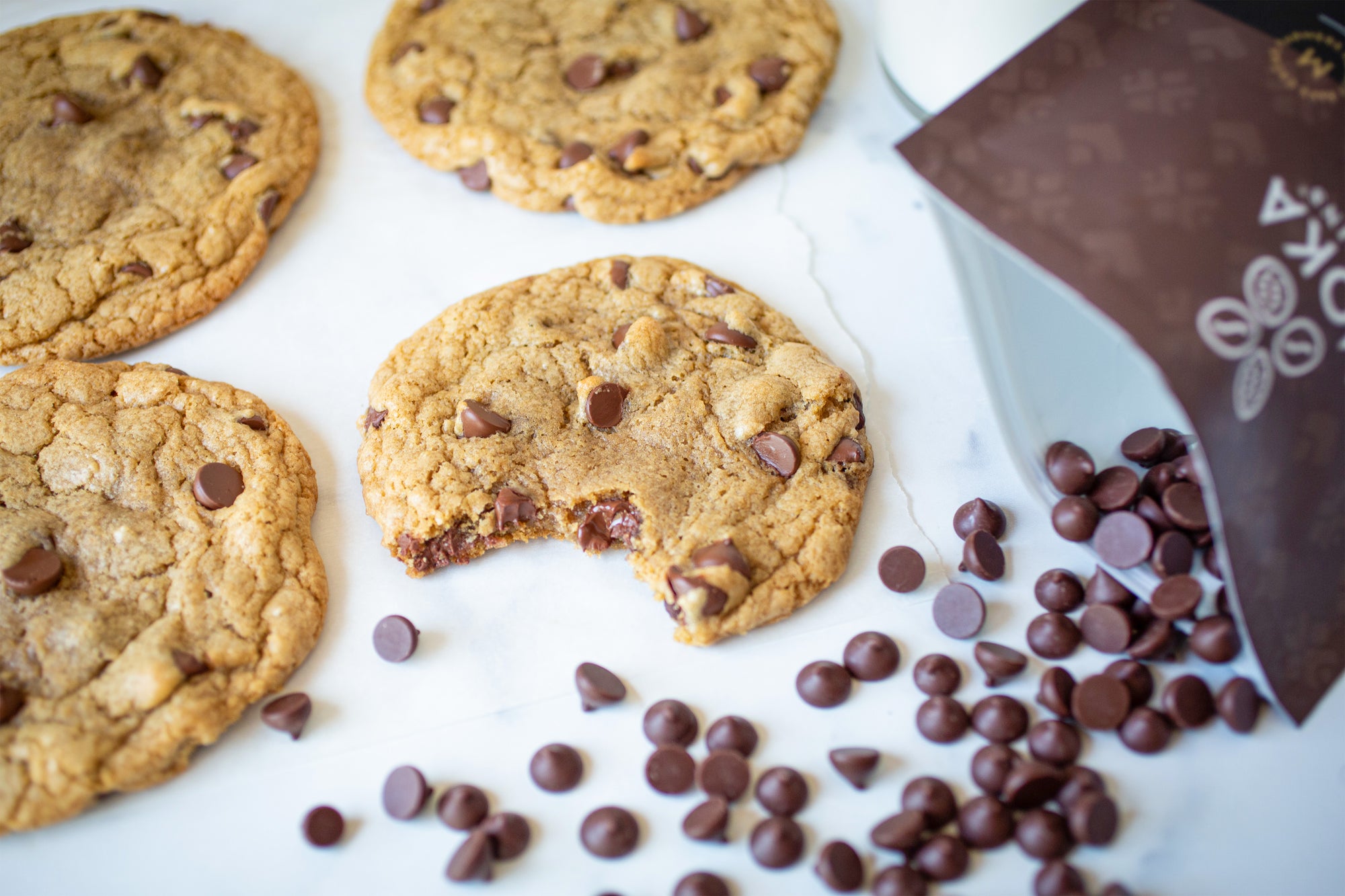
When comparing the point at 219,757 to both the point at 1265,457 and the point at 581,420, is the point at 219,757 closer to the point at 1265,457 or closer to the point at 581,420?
the point at 581,420

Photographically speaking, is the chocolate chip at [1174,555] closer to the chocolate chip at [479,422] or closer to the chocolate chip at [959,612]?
the chocolate chip at [959,612]

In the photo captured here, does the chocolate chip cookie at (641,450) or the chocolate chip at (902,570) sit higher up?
the chocolate chip cookie at (641,450)

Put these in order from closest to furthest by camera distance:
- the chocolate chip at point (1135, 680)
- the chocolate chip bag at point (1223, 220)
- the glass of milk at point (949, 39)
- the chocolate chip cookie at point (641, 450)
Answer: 1. the chocolate chip bag at point (1223, 220)
2. the chocolate chip at point (1135, 680)
3. the chocolate chip cookie at point (641, 450)
4. the glass of milk at point (949, 39)

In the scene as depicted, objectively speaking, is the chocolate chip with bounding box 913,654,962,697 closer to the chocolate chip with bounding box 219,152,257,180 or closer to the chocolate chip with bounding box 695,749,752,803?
the chocolate chip with bounding box 695,749,752,803

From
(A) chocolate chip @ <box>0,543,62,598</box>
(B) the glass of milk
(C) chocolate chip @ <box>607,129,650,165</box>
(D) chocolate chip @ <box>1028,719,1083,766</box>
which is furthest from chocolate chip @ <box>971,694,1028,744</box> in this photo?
(A) chocolate chip @ <box>0,543,62,598</box>

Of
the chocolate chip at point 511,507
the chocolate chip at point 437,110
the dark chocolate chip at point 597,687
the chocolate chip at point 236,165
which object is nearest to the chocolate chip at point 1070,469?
the dark chocolate chip at point 597,687

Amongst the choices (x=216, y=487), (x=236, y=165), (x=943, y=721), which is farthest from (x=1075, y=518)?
(x=236, y=165)

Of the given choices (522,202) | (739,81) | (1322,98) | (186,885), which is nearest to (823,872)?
(186,885)
